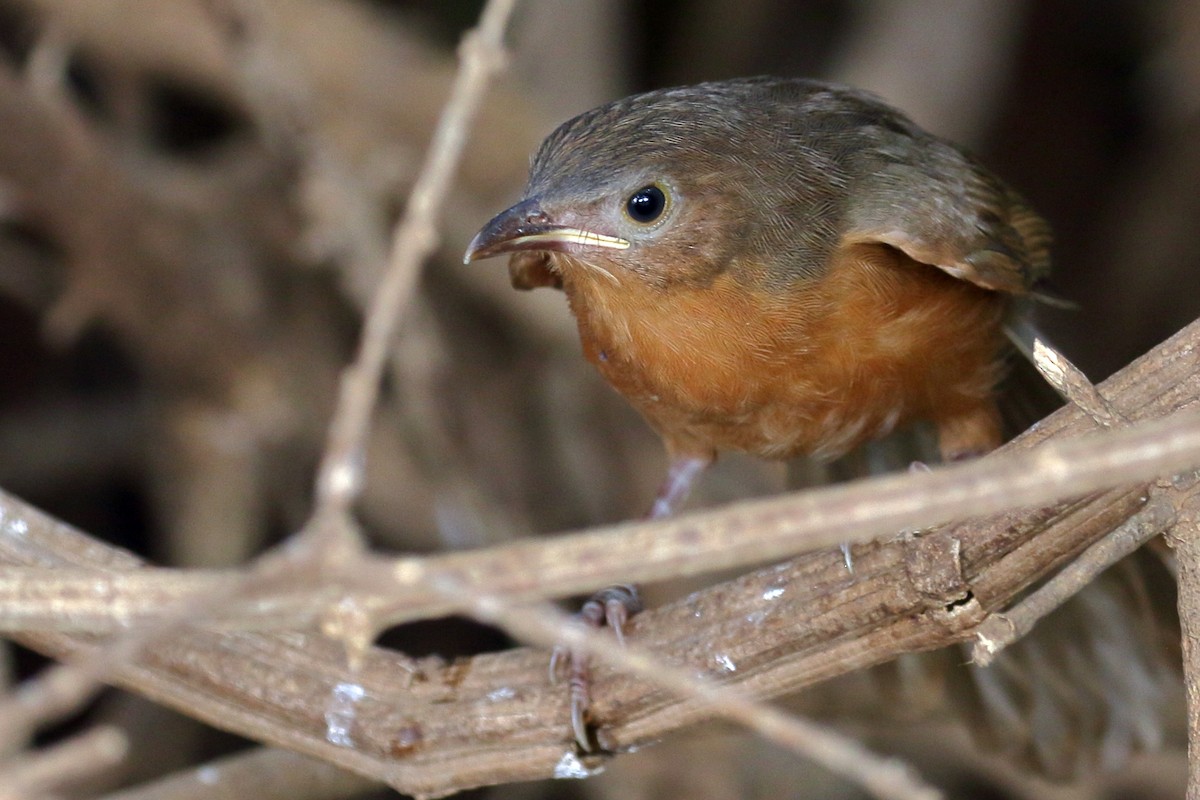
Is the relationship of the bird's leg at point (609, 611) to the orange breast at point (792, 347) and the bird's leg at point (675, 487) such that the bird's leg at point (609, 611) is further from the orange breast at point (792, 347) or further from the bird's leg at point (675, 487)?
the orange breast at point (792, 347)

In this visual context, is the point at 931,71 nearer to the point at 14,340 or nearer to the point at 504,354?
the point at 504,354

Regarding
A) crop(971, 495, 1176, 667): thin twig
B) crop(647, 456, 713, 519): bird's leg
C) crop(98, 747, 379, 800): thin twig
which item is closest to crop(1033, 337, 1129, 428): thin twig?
crop(971, 495, 1176, 667): thin twig

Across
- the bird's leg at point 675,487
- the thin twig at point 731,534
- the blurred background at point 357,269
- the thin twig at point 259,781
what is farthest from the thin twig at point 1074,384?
the blurred background at point 357,269

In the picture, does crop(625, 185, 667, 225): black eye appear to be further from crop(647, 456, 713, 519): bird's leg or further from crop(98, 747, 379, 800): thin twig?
crop(98, 747, 379, 800): thin twig

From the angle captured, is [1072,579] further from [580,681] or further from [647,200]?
[647,200]

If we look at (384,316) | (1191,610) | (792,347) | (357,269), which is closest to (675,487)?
(792,347)

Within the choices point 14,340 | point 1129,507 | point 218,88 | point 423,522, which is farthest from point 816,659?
point 14,340
